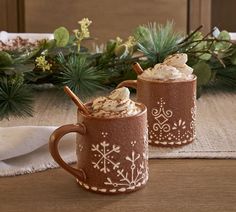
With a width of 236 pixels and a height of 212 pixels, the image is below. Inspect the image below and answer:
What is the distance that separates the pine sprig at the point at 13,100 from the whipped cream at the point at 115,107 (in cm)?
36

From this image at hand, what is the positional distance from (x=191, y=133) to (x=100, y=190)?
225 mm

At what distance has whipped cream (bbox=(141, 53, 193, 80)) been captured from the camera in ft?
2.80

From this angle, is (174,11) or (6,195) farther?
(174,11)

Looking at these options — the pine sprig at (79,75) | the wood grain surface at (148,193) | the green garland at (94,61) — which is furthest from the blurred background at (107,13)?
the wood grain surface at (148,193)

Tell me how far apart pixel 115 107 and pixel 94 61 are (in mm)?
478

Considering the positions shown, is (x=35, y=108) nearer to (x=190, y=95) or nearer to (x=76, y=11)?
(x=190, y=95)

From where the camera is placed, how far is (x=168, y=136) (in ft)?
2.86

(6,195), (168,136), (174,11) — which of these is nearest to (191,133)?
(168,136)

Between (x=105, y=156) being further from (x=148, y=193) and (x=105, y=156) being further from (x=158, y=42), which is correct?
(x=158, y=42)

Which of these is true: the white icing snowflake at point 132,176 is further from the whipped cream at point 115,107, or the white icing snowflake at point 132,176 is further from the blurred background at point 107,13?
the blurred background at point 107,13

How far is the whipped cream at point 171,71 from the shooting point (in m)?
0.85

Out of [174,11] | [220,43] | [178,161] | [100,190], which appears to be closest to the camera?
[100,190]

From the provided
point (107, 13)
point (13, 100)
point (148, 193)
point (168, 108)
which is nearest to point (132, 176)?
point (148, 193)

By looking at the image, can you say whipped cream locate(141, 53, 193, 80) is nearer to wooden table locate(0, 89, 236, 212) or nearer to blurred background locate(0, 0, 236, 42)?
wooden table locate(0, 89, 236, 212)
